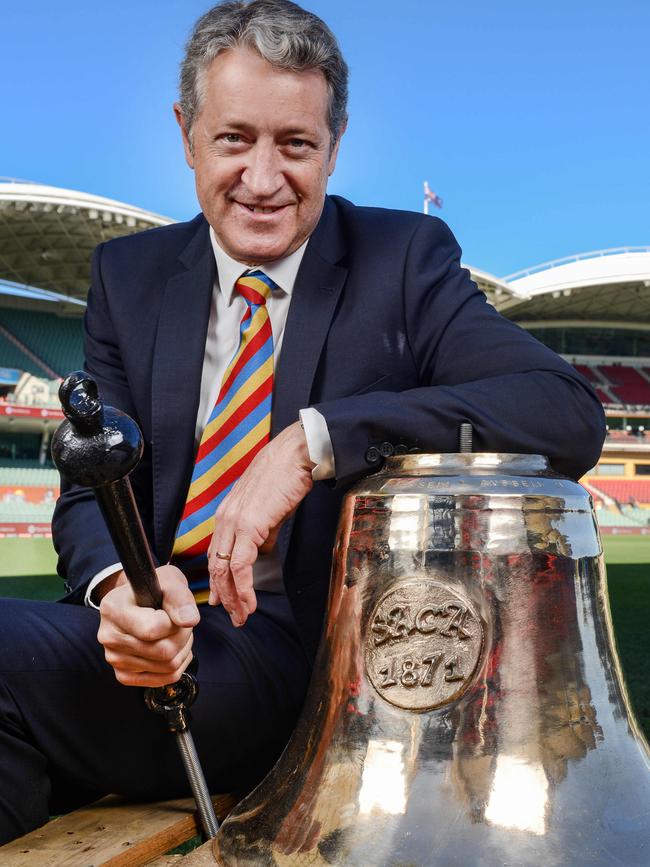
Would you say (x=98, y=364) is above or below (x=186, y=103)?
below

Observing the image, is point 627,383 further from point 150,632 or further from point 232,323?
point 150,632

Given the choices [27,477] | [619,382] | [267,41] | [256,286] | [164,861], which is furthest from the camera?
[619,382]

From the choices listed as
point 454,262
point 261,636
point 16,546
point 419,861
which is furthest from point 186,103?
point 16,546

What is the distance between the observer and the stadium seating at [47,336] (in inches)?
1312

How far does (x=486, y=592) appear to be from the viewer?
2.89ft

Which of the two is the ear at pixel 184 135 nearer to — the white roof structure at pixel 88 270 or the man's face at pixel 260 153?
the man's face at pixel 260 153

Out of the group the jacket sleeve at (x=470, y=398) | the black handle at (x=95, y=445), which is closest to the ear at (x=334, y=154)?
the jacket sleeve at (x=470, y=398)

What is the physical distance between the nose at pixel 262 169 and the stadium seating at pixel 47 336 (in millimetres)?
32576

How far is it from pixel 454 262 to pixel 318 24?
46 centimetres

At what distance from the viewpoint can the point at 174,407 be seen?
151cm

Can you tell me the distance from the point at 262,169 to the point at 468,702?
0.84m

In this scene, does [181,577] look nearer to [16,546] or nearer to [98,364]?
[98,364]

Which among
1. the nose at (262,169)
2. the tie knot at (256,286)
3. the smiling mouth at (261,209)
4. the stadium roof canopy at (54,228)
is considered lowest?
the tie knot at (256,286)

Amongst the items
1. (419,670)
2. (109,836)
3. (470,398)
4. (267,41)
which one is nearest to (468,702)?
(419,670)
